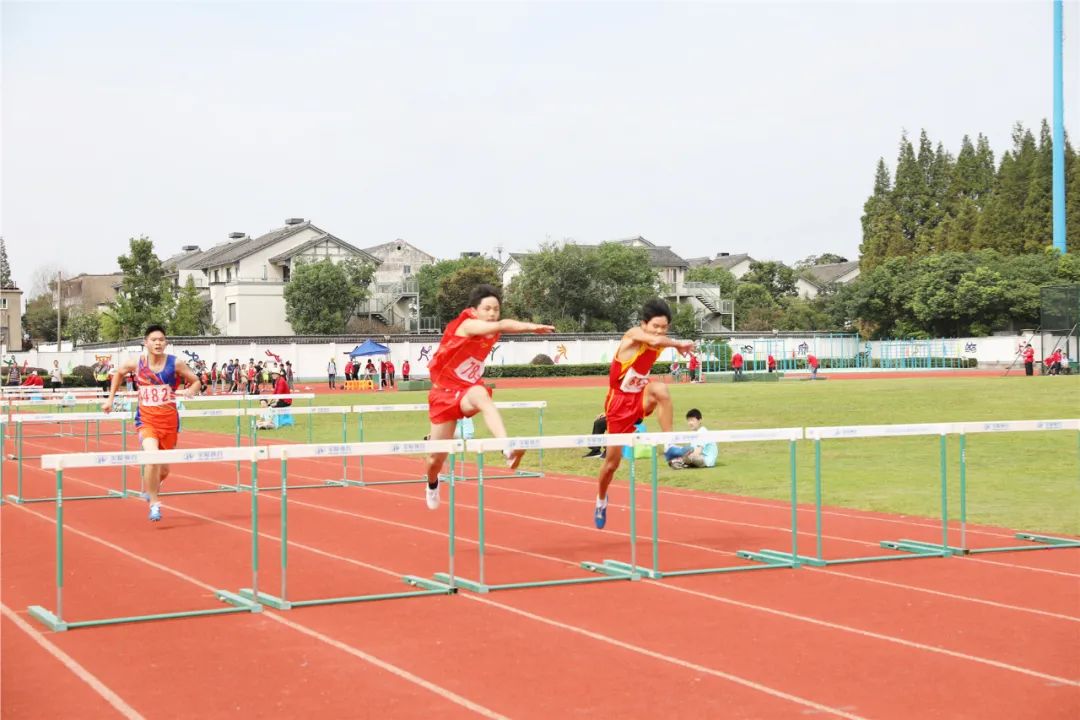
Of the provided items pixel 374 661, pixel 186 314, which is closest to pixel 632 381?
pixel 374 661

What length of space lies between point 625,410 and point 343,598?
297cm

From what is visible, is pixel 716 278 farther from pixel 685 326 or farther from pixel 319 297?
pixel 319 297

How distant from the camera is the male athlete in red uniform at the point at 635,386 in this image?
9.88 meters

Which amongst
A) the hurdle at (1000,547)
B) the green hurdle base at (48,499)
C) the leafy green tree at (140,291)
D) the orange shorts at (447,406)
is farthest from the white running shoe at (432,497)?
the leafy green tree at (140,291)

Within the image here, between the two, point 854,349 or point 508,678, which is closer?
point 508,678

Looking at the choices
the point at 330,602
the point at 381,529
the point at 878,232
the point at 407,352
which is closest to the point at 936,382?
the point at 407,352

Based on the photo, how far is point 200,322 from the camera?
8062 centimetres

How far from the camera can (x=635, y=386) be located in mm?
10078

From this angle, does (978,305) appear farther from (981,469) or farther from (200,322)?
(981,469)

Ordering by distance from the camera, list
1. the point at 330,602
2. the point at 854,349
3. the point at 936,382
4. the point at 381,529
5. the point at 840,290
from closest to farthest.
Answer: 1. the point at 330,602
2. the point at 381,529
3. the point at 936,382
4. the point at 854,349
5. the point at 840,290

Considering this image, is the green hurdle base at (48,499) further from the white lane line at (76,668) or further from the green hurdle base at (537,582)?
the green hurdle base at (537,582)

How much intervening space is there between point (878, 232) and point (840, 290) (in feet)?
80.1

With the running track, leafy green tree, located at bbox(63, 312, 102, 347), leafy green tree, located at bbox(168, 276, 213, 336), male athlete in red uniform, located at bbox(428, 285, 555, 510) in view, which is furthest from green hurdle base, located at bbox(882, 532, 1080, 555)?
leafy green tree, located at bbox(63, 312, 102, 347)

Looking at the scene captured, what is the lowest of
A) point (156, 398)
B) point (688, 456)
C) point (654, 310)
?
point (688, 456)
